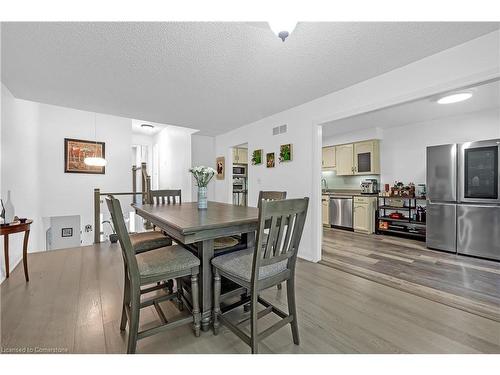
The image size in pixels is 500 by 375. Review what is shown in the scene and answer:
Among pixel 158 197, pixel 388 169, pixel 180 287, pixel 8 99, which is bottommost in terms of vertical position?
pixel 180 287

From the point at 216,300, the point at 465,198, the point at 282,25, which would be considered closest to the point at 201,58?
the point at 282,25

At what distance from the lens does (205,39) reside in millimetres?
1805

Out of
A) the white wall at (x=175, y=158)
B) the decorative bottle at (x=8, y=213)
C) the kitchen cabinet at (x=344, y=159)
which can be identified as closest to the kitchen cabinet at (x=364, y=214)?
the kitchen cabinet at (x=344, y=159)

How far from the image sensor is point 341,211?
17.2 feet

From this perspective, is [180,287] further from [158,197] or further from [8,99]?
[8,99]

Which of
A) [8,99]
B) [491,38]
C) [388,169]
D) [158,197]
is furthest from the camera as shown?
[388,169]

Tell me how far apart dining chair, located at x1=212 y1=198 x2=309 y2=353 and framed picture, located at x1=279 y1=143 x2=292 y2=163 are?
7.28ft

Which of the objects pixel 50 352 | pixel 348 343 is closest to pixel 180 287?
pixel 50 352

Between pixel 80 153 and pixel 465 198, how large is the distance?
7.33 meters

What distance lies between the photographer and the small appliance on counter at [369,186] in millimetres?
5070

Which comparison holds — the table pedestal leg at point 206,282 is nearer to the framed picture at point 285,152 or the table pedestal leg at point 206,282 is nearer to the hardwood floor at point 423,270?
the hardwood floor at point 423,270

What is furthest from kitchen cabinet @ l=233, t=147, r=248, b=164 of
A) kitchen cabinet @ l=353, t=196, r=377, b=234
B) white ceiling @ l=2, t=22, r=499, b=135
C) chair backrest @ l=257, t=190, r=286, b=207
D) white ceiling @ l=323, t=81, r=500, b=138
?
chair backrest @ l=257, t=190, r=286, b=207

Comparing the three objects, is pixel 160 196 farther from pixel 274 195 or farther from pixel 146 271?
pixel 146 271

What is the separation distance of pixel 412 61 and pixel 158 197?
3.26 m
